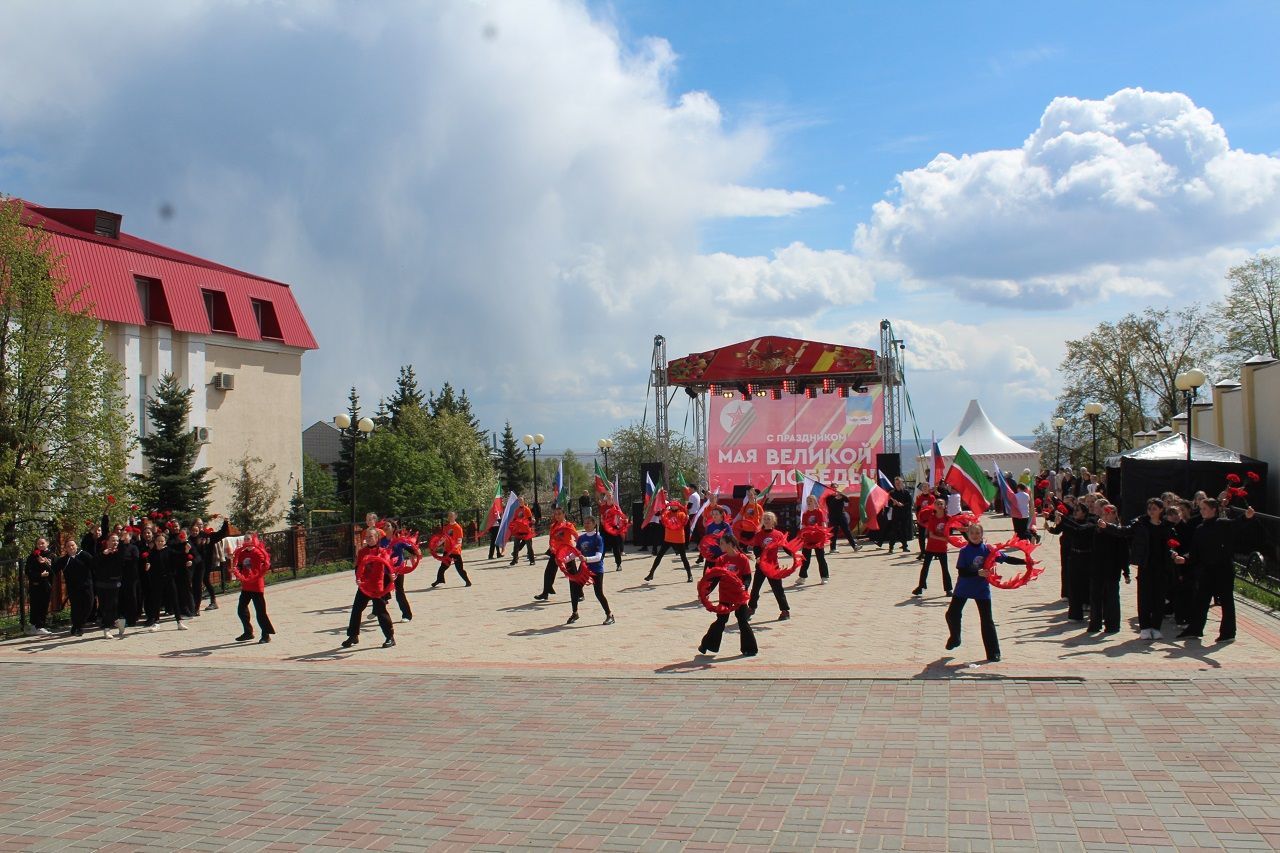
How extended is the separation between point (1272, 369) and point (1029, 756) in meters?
20.4

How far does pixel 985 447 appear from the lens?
4225 cm

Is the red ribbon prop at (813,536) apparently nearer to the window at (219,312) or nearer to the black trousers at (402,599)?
the black trousers at (402,599)

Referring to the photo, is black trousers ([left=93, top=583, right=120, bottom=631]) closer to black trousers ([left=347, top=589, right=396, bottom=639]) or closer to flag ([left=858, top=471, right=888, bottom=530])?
black trousers ([left=347, top=589, right=396, bottom=639])

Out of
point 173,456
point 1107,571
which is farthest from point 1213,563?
point 173,456

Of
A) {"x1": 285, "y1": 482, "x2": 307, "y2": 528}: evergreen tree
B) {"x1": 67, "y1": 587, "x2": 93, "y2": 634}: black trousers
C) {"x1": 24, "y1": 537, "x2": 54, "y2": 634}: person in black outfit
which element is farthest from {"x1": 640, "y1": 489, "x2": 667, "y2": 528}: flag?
{"x1": 285, "y1": 482, "x2": 307, "y2": 528}: evergreen tree

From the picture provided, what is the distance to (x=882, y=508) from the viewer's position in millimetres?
24500

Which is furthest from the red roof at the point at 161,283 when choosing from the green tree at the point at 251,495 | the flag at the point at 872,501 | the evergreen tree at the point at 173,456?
the flag at the point at 872,501

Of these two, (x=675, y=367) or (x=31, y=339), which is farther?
(x=675, y=367)

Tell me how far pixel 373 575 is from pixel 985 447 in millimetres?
33950

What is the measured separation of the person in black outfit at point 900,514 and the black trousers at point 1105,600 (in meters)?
11.5

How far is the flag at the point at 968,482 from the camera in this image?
20.2 meters

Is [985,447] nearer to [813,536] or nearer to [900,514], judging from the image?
[900,514]

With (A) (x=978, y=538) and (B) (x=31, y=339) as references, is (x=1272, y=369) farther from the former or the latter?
(B) (x=31, y=339)

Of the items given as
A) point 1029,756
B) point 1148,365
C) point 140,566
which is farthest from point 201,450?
point 1148,365
